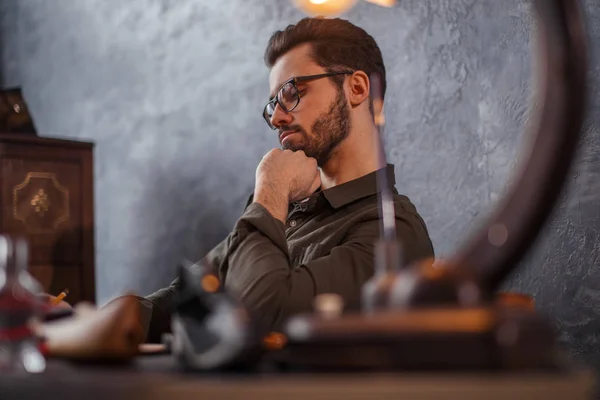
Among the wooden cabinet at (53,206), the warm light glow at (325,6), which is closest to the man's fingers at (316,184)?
the warm light glow at (325,6)

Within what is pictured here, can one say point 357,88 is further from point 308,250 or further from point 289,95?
point 308,250

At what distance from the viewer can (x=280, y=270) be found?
1306mm

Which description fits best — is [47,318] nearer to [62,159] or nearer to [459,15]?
[459,15]

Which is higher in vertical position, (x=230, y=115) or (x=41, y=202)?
(x=230, y=115)

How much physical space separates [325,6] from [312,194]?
114 cm

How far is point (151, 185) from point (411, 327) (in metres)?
3.14

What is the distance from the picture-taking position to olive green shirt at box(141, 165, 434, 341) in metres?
1.28

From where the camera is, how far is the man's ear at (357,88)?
184 centimetres

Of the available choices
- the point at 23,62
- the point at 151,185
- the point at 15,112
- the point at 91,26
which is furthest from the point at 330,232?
the point at 23,62

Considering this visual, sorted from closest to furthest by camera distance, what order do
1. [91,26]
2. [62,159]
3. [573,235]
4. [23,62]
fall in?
[573,235] < [62,159] < [91,26] < [23,62]

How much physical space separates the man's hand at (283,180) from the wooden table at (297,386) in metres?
1.00

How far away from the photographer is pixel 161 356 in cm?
75

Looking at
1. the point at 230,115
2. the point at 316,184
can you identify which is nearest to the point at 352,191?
the point at 316,184

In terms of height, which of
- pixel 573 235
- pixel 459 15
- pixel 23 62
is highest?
pixel 23 62
